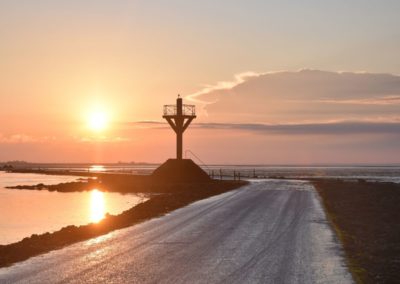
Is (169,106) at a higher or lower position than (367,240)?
higher

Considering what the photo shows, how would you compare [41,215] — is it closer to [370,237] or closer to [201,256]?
[370,237]

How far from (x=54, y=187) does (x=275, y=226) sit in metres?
54.8

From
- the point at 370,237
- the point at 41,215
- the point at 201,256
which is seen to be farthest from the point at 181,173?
the point at 201,256

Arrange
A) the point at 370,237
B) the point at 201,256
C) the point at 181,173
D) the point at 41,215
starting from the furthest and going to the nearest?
the point at 181,173, the point at 41,215, the point at 370,237, the point at 201,256

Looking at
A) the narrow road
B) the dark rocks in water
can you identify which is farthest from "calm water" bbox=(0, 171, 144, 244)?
the dark rocks in water

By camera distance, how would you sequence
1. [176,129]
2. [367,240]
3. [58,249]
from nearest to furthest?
[58,249], [367,240], [176,129]

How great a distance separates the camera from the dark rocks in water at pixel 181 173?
2621 inches

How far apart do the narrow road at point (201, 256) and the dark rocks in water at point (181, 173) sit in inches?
1656

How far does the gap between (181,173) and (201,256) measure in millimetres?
51603

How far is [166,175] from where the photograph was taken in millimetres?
68188

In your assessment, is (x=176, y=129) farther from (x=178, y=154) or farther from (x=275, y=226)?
(x=275, y=226)

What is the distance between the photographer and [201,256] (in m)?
15.3

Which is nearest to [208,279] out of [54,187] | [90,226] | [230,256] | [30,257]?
[230,256]

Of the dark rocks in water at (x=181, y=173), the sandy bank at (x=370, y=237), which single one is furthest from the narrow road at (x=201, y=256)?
the dark rocks in water at (x=181, y=173)
